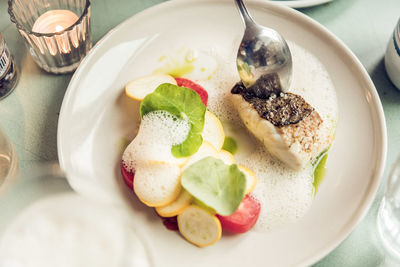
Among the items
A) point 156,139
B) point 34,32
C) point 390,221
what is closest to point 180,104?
point 156,139

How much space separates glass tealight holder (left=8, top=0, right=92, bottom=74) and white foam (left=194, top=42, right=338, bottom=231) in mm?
363

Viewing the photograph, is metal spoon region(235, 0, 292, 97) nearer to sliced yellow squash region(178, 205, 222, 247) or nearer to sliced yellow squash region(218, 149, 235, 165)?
sliced yellow squash region(218, 149, 235, 165)

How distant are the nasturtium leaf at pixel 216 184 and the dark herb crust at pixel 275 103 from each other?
9.6 inches

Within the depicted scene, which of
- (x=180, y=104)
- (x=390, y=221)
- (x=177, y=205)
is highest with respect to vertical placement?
(x=180, y=104)

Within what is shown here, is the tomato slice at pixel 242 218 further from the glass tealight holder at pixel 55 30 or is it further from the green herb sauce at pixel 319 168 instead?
the glass tealight holder at pixel 55 30

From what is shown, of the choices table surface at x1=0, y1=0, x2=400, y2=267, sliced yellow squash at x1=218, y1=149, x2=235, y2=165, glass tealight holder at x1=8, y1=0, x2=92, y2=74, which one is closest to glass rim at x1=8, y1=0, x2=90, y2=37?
glass tealight holder at x1=8, y1=0, x2=92, y2=74

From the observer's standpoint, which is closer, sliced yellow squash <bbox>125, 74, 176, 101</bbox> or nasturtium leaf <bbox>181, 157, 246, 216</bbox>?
nasturtium leaf <bbox>181, 157, 246, 216</bbox>

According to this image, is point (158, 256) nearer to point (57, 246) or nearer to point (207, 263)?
point (207, 263)

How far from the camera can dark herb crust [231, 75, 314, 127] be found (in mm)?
1116

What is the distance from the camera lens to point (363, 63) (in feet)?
4.32

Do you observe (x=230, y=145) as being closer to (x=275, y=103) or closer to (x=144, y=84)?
(x=275, y=103)

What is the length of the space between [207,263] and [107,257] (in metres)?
0.45

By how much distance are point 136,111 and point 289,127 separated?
0.39 meters

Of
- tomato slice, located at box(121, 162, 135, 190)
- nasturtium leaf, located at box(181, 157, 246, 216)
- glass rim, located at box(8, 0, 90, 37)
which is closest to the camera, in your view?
nasturtium leaf, located at box(181, 157, 246, 216)
